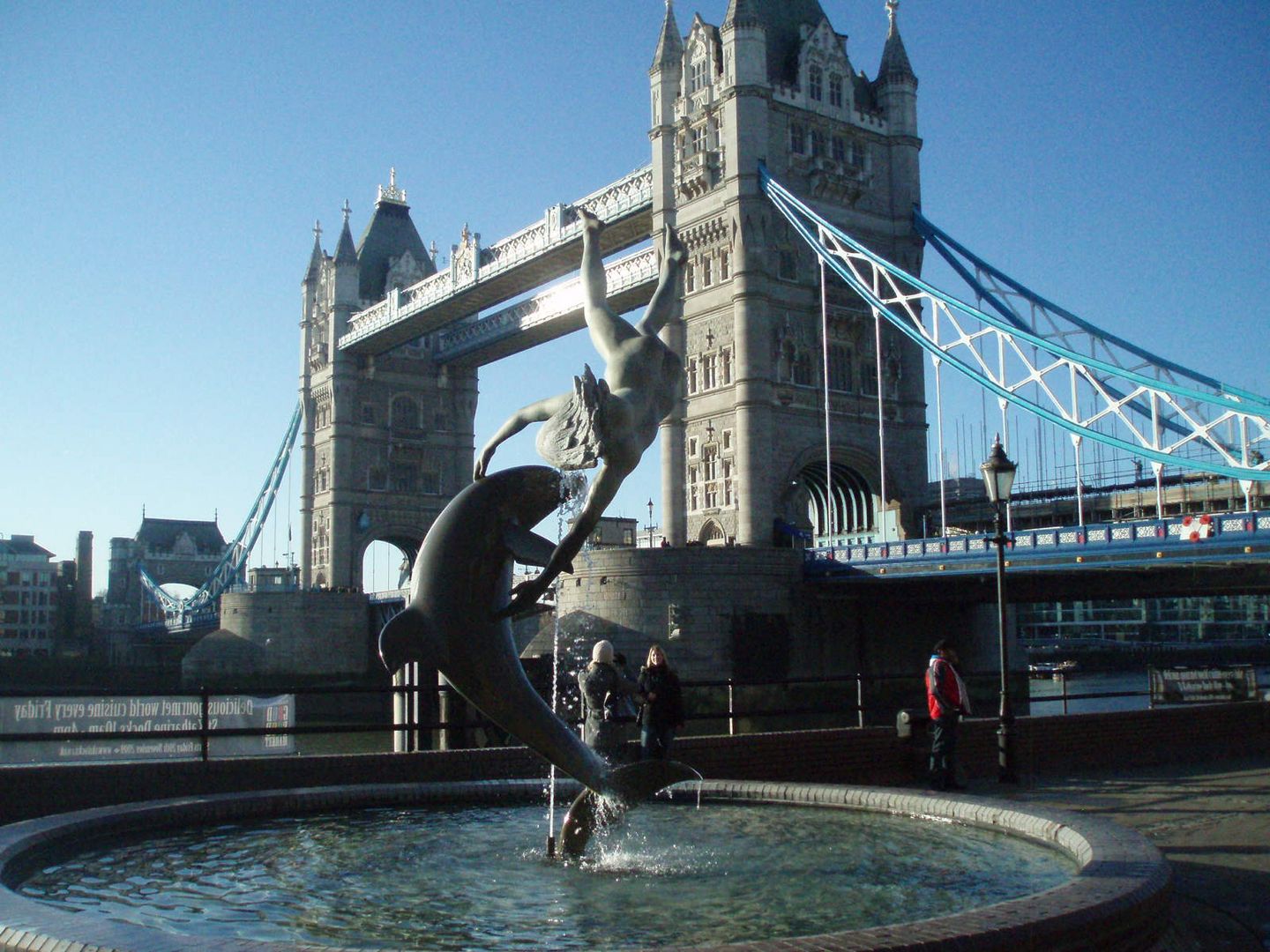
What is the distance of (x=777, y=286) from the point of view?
1467 inches

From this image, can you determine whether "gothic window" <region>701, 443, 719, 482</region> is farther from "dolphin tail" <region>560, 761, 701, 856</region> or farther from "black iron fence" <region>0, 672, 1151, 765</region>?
"dolphin tail" <region>560, 761, 701, 856</region>

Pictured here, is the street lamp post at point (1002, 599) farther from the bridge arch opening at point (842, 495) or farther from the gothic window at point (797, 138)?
the gothic window at point (797, 138)

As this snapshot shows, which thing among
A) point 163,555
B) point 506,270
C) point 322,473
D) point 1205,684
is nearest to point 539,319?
point 506,270

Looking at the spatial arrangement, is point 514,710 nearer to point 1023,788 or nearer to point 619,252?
point 1023,788

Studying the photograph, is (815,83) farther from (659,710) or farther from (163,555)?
(163,555)

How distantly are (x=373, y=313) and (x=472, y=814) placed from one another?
51121 mm

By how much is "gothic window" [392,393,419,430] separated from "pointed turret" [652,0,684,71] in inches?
1023

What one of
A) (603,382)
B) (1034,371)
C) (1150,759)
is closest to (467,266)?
(1034,371)

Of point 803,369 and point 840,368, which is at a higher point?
point 840,368

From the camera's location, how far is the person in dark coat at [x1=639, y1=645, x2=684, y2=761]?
30.2 feet

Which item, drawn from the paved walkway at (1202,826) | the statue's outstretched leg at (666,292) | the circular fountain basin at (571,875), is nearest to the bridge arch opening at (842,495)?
the paved walkway at (1202,826)

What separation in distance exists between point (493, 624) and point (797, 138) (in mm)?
34577

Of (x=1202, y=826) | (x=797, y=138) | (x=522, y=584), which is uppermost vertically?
(x=797, y=138)

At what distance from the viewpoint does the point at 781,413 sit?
36.8 m
